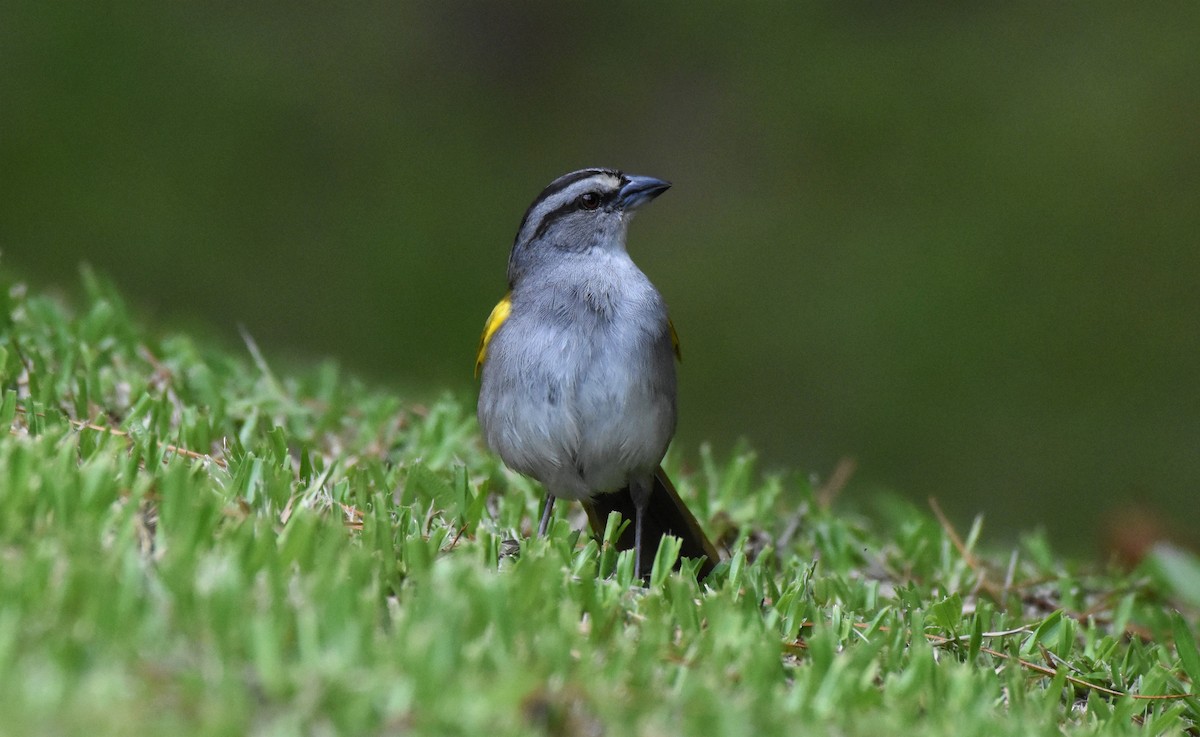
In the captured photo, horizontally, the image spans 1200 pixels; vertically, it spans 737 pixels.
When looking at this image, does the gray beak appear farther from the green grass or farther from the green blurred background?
the green blurred background

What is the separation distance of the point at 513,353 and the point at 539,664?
7.64 feet

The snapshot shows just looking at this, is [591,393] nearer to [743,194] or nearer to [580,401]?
[580,401]

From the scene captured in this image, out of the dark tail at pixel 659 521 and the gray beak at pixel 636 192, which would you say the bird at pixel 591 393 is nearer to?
the dark tail at pixel 659 521

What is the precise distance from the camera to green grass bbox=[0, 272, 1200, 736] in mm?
2449

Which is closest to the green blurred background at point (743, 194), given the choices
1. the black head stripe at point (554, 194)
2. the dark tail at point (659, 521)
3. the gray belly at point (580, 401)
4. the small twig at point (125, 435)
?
the black head stripe at point (554, 194)

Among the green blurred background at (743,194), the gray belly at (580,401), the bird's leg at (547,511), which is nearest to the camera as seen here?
the gray belly at (580,401)

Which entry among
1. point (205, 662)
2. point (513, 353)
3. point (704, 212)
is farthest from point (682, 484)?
point (704, 212)

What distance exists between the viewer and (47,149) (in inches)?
489

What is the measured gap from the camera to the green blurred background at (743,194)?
1183 cm

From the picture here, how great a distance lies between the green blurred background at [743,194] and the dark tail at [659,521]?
5594mm

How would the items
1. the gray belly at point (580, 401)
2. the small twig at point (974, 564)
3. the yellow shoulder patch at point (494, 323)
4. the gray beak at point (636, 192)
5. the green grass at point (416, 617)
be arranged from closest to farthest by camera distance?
1. the green grass at point (416, 617)
2. the gray belly at point (580, 401)
3. the yellow shoulder patch at point (494, 323)
4. the small twig at point (974, 564)
5. the gray beak at point (636, 192)

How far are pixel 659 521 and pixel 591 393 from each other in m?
0.66

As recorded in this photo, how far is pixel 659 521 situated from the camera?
16.7ft

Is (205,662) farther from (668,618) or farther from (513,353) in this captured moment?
(513,353)
